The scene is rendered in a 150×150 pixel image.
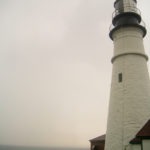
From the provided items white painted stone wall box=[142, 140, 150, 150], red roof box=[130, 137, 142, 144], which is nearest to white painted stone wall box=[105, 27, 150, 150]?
red roof box=[130, 137, 142, 144]

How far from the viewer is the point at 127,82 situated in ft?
42.1

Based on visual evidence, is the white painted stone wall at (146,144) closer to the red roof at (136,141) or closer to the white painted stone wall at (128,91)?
the red roof at (136,141)

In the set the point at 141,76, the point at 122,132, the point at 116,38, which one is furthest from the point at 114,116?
the point at 116,38

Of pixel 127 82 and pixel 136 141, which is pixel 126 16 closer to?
pixel 127 82

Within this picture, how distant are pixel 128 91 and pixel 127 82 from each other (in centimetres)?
54

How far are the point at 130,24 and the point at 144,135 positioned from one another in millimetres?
6805

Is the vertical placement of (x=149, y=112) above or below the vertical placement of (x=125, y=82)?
below

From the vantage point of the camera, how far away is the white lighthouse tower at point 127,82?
12.0 metres

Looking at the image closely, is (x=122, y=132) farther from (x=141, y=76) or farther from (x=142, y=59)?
(x=142, y=59)

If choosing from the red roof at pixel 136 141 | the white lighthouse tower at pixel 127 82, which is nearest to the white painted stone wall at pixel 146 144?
the red roof at pixel 136 141

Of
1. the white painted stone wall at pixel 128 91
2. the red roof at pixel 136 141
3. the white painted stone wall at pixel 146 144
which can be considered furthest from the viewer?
the white painted stone wall at pixel 128 91

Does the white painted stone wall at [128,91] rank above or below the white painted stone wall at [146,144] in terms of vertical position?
above

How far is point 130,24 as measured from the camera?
13.6m

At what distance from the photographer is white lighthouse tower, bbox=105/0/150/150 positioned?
39.5ft
